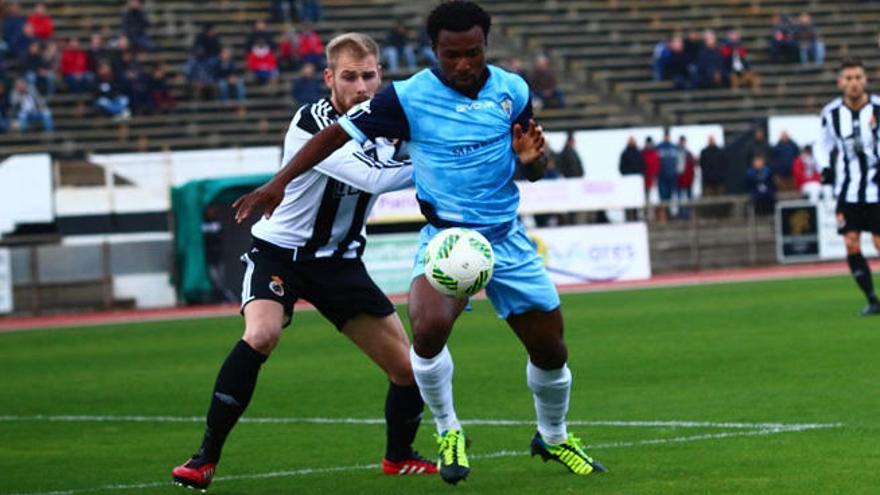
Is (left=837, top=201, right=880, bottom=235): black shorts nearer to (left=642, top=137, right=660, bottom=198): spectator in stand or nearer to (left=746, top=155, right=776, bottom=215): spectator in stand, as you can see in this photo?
(left=746, top=155, right=776, bottom=215): spectator in stand

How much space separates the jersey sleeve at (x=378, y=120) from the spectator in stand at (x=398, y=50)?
29.1m

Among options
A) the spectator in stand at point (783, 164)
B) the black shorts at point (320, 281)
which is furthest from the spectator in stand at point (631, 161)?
the black shorts at point (320, 281)

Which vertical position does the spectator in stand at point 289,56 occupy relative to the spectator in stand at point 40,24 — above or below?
below

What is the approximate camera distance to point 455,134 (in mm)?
8578

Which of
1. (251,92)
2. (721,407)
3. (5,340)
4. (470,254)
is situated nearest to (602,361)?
(721,407)

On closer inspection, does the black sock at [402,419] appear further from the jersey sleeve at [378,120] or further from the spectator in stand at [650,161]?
the spectator in stand at [650,161]

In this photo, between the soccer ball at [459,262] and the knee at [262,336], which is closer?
the soccer ball at [459,262]

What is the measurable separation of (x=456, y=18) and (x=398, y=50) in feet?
97.3

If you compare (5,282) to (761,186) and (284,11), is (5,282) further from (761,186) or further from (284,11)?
(761,186)

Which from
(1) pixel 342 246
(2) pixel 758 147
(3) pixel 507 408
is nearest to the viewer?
(1) pixel 342 246

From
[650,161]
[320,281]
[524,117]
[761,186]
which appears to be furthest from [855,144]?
[650,161]

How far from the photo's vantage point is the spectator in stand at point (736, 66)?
40594 millimetres

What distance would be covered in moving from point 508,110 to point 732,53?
32.9 meters

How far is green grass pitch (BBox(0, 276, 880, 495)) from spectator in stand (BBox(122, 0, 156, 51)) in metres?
15.3
